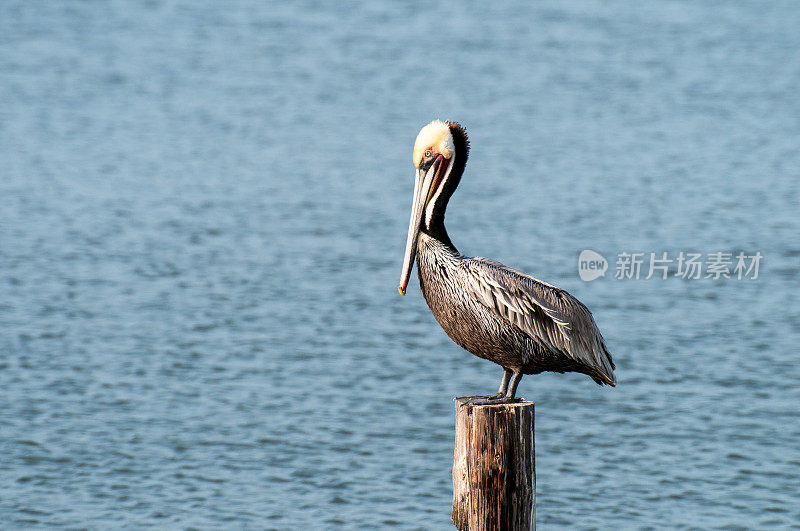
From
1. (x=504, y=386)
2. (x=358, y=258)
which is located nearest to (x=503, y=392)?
(x=504, y=386)

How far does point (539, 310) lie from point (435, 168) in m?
0.91

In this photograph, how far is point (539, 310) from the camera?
5906 millimetres

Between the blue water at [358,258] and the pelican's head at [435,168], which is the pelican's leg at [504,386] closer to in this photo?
the pelican's head at [435,168]

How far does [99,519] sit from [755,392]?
6491mm

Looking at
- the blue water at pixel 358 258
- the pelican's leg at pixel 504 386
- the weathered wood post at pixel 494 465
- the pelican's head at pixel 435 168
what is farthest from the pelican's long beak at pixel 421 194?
the blue water at pixel 358 258

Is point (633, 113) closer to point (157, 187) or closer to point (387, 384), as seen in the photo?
point (157, 187)

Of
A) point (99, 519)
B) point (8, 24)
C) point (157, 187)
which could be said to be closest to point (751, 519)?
point (99, 519)

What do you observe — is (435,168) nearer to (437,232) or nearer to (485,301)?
(437,232)

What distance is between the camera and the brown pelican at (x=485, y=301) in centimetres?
582

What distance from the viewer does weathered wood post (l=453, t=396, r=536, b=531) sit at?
5.50 metres

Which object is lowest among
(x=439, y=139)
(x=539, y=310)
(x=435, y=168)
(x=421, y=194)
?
(x=539, y=310)

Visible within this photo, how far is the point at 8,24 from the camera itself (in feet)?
112

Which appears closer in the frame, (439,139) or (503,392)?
(503,392)

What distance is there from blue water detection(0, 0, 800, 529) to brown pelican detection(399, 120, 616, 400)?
3540 millimetres
